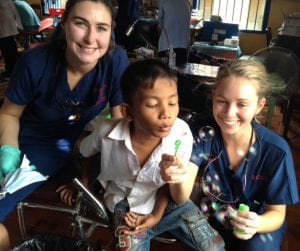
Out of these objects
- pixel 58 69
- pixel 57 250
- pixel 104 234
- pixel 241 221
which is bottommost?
pixel 104 234

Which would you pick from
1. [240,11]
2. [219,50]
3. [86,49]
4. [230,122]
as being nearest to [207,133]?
[230,122]

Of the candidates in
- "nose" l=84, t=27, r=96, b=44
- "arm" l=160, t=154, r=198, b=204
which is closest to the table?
"nose" l=84, t=27, r=96, b=44

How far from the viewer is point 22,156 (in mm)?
1227

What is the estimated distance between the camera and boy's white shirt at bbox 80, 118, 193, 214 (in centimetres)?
104

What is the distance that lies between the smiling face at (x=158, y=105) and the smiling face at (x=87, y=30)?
1.10 ft

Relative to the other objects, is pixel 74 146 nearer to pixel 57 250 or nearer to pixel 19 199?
pixel 19 199

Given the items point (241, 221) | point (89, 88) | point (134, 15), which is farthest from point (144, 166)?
point (134, 15)

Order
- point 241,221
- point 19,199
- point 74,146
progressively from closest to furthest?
point 241,221 < point 19,199 < point 74,146

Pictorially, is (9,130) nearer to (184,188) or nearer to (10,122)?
(10,122)

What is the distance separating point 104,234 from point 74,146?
0.60 meters

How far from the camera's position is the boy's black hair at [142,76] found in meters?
0.96

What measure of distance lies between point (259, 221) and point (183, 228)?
0.25m

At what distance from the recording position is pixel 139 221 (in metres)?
1.06

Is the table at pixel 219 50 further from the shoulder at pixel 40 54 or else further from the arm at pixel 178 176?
the arm at pixel 178 176
